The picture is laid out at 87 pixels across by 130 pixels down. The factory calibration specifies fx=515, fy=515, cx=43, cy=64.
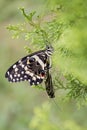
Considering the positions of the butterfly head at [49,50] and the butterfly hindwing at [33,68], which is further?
the butterfly hindwing at [33,68]

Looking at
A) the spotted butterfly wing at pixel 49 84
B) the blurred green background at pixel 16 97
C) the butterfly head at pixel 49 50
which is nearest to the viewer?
the butterfly head at pixel 49 50

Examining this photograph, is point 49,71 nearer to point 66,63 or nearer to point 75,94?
point 75,94

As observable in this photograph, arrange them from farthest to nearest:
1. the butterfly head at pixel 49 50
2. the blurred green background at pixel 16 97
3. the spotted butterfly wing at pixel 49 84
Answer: the blurred green background at pixel 16 97 → the spotted butterfly wing at pixel 49 84 → the butterfly head at pixel 49 50

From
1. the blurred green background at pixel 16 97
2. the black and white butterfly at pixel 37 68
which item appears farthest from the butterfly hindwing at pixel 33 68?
the blurred green background at pixel 16 97

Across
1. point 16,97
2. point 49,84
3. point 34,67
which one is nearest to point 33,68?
point 34,67

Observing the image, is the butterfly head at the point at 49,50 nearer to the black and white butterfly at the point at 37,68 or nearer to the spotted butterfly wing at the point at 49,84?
the black and white butterfly at the point at 37,68

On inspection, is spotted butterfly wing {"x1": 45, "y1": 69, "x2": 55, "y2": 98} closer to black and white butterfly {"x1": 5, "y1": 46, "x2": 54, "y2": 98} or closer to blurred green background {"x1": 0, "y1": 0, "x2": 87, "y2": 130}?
black and white butterfly {"x1": 5, "y1": 46, "x2": 54, "y2": 98}

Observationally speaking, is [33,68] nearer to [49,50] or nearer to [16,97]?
[49,50]

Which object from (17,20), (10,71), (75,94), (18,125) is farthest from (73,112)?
(75,94)

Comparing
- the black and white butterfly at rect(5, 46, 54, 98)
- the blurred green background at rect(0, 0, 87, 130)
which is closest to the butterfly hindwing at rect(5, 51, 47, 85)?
the black and white butterfly at rect(5, 46, 54, 98)
